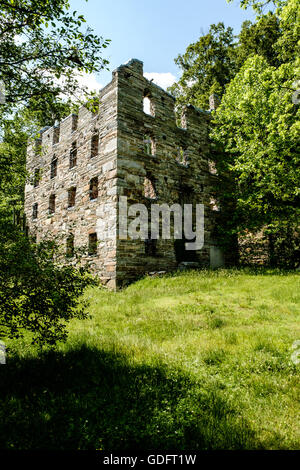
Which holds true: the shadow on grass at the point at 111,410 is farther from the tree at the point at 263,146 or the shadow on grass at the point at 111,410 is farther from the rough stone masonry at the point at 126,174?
the tree at the point at 263,146

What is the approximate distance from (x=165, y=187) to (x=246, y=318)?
8.21m

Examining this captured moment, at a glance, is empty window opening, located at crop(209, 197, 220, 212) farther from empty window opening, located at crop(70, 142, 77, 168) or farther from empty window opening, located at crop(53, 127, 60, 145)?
empty window opening, located at crop(53, 127, 60, 145)

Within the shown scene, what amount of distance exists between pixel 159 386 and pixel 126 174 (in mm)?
9242

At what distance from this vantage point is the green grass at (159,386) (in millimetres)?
2576

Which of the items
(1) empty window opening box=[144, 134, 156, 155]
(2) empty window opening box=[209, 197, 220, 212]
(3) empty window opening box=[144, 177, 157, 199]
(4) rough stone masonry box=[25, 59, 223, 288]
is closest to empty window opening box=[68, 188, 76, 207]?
(4) rough stone masonry box=[25, 59, 223, 288]

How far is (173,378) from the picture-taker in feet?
11.8

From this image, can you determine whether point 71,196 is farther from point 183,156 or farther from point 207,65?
point 207,65

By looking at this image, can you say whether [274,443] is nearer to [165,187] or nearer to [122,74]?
[165,187]

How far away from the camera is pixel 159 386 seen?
3402 millimetres

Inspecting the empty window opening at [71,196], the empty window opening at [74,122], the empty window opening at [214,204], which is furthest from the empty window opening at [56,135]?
the empty window opening at [214,204]

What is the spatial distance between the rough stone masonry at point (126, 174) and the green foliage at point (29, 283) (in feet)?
16.3

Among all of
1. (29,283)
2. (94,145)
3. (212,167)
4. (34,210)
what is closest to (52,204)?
(34,210)

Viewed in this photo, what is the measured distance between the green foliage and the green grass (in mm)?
720

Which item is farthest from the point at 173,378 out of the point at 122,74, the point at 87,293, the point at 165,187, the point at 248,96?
the point at 248,96
